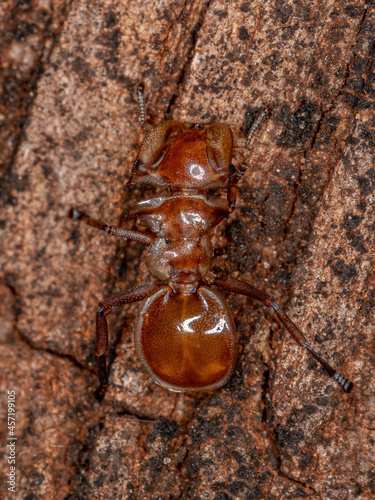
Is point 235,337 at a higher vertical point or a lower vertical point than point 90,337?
higher

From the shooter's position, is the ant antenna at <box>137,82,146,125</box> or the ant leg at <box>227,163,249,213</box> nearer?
the ant leg at <box>227,163,249,213</box>

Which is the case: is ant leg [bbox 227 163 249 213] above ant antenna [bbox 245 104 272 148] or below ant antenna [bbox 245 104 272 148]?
below

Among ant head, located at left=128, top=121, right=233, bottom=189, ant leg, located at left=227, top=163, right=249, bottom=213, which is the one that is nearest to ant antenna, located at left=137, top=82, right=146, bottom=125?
ant head, located at left=128, top=121, right=233, bottom=189

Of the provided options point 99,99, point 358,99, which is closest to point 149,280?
point 99,99

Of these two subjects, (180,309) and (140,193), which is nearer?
(180,309)

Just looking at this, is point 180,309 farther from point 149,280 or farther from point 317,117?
point 317,117

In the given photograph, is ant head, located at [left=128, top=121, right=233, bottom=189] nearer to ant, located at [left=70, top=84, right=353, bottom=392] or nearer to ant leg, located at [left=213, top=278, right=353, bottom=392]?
ant, located at [left=70, top=84, right=353, bottom=392]
